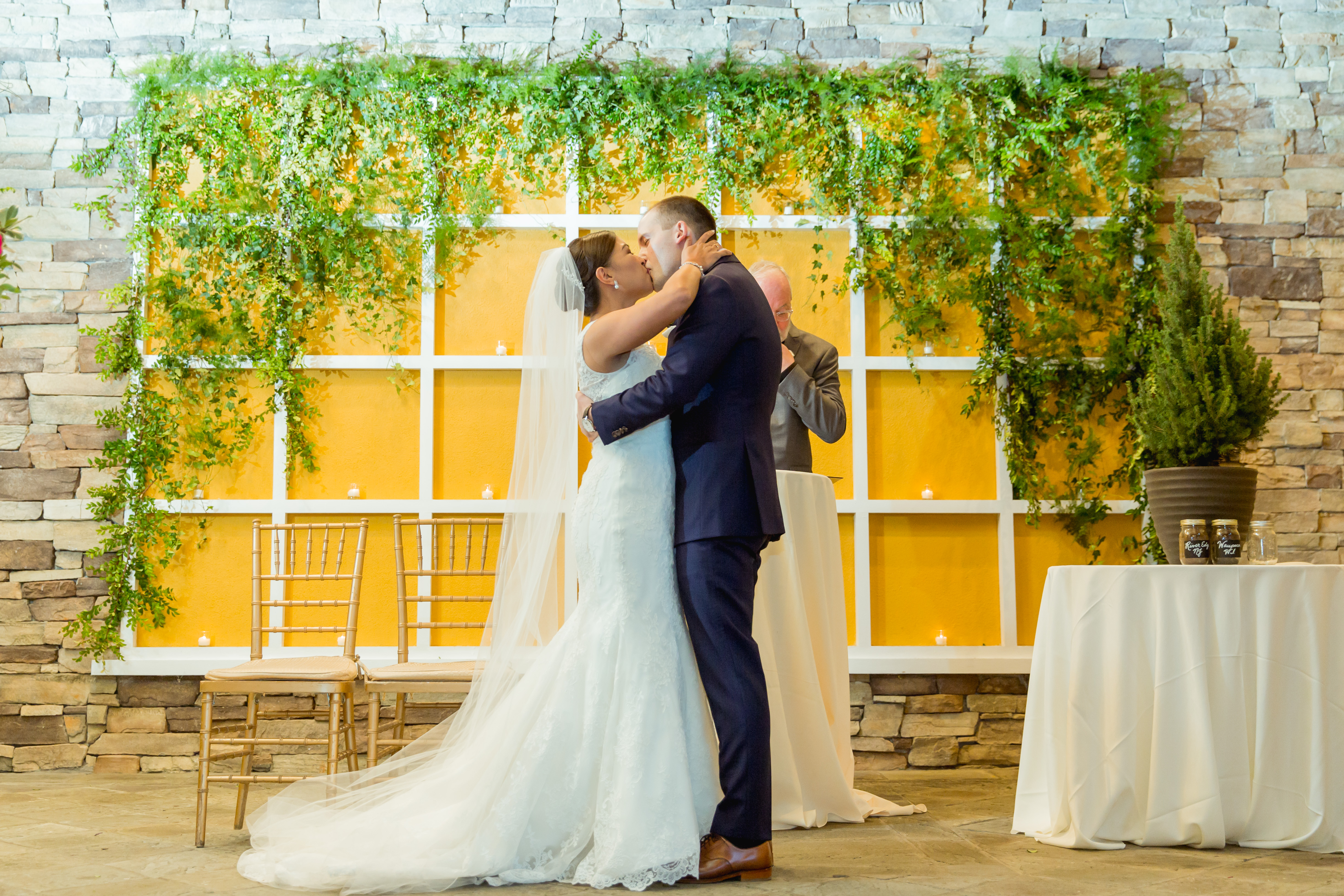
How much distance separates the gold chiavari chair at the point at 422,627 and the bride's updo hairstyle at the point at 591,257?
102 centimetres

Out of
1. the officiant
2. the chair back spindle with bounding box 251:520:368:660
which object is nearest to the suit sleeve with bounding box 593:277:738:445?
the officiant

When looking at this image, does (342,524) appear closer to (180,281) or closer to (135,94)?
(180,281)

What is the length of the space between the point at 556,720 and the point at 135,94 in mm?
3681

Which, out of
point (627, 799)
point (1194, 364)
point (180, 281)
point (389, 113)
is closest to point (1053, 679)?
point (1194, 364)

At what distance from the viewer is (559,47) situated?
464 centimetres

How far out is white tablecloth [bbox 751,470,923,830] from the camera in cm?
312

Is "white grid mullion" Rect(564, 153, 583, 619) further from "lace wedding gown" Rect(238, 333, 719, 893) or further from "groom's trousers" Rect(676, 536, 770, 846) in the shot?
"groom's trousers" Rect(676, 536, 770, 846)

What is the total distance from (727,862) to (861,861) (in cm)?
49

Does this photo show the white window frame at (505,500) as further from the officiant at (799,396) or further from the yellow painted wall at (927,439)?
the officiant at (799,396)

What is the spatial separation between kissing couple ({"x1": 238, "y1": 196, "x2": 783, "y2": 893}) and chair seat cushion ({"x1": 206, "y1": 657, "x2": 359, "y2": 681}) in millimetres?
419

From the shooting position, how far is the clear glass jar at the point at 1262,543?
293 centimetres

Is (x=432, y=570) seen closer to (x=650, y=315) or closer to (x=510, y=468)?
(x=510, y=468)

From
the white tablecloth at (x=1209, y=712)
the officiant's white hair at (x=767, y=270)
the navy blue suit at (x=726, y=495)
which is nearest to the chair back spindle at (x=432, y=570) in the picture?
the navy blue suit at (x=726, y=495)

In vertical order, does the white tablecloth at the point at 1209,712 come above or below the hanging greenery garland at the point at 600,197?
below
